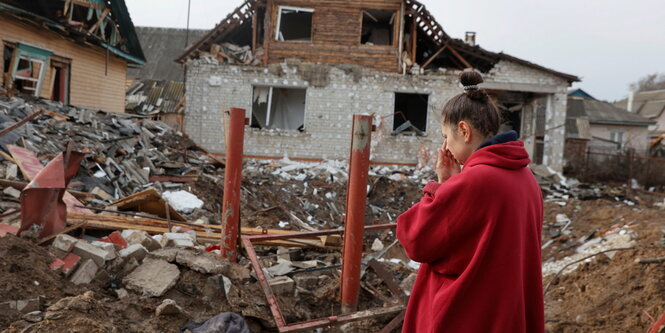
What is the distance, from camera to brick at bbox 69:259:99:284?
11.7 feet

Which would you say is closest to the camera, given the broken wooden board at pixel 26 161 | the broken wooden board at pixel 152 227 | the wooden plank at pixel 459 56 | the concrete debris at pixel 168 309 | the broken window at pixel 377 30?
the concrete debris at pixel 168 309

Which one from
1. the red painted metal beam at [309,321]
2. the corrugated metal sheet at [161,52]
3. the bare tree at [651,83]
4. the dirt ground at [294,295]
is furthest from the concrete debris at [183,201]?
the bare tree at [651,83]

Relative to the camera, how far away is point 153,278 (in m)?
3.70

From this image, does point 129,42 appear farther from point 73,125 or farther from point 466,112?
point 466,112

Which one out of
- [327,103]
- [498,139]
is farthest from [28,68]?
[498,139]

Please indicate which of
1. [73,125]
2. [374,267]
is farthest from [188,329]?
[73,125]

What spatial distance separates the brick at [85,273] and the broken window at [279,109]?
12.1 metres

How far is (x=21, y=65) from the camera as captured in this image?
41.4ft

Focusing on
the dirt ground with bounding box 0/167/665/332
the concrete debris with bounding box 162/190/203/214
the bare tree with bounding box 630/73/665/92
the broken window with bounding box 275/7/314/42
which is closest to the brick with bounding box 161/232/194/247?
the dirt ground with bounding box 0/167/665/332

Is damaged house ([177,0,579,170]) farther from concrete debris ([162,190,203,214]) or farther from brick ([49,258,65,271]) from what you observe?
brick ([49,258,65,271])

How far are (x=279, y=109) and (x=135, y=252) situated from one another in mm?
12349

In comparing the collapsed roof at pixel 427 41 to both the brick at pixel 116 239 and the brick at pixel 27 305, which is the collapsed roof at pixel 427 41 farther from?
the brick at pixel 27 305

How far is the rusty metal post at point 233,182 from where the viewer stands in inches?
163

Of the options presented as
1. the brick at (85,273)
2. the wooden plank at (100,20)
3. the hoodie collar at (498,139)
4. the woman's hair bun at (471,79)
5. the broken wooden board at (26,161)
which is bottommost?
the brick at (85,273)
